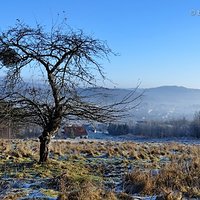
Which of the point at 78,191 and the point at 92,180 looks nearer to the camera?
the point at 78,191

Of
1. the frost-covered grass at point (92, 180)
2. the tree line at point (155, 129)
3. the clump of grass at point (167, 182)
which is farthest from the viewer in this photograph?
the tree line at point (155, 129)

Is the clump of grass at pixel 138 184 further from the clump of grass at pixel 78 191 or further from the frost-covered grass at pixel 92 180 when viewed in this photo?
the clump of grass at pixel 78 191

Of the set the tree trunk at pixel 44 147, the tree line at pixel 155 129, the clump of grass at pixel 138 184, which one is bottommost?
the tree line at pixel 155 129

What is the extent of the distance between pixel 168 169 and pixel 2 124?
16.3ft

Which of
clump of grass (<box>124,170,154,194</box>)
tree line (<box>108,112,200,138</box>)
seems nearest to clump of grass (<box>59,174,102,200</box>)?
clump of grass (<box>124,170,154,194</box>)

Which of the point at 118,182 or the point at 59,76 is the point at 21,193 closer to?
the point at 118,182

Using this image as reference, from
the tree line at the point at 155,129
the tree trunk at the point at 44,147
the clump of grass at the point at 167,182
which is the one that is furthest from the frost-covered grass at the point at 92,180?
the tree line at the point at 155,129

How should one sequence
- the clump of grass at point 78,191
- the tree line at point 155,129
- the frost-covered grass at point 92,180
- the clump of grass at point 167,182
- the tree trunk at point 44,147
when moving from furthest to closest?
the tree line at point 155,129 < the tree trunk at point 44,147 < the clump of grass at point 167,182 < the frost-covered grass at point 92,180 < the clump of grass at point 78,191

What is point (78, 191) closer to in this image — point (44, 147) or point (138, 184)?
point (138, 184)

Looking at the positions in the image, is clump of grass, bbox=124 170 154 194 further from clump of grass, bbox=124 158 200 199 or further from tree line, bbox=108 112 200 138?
tree line, bbox=108 112 200 138


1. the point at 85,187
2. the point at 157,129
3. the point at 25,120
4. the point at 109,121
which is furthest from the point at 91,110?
the point at 157,129

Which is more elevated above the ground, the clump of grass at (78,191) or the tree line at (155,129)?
the clump of grass at (78,191)

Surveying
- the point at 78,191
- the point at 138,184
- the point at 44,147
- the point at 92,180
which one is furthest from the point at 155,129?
the point at 78,191

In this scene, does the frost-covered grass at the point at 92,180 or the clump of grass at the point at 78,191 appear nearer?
the clump of grass at the point at 78,191
